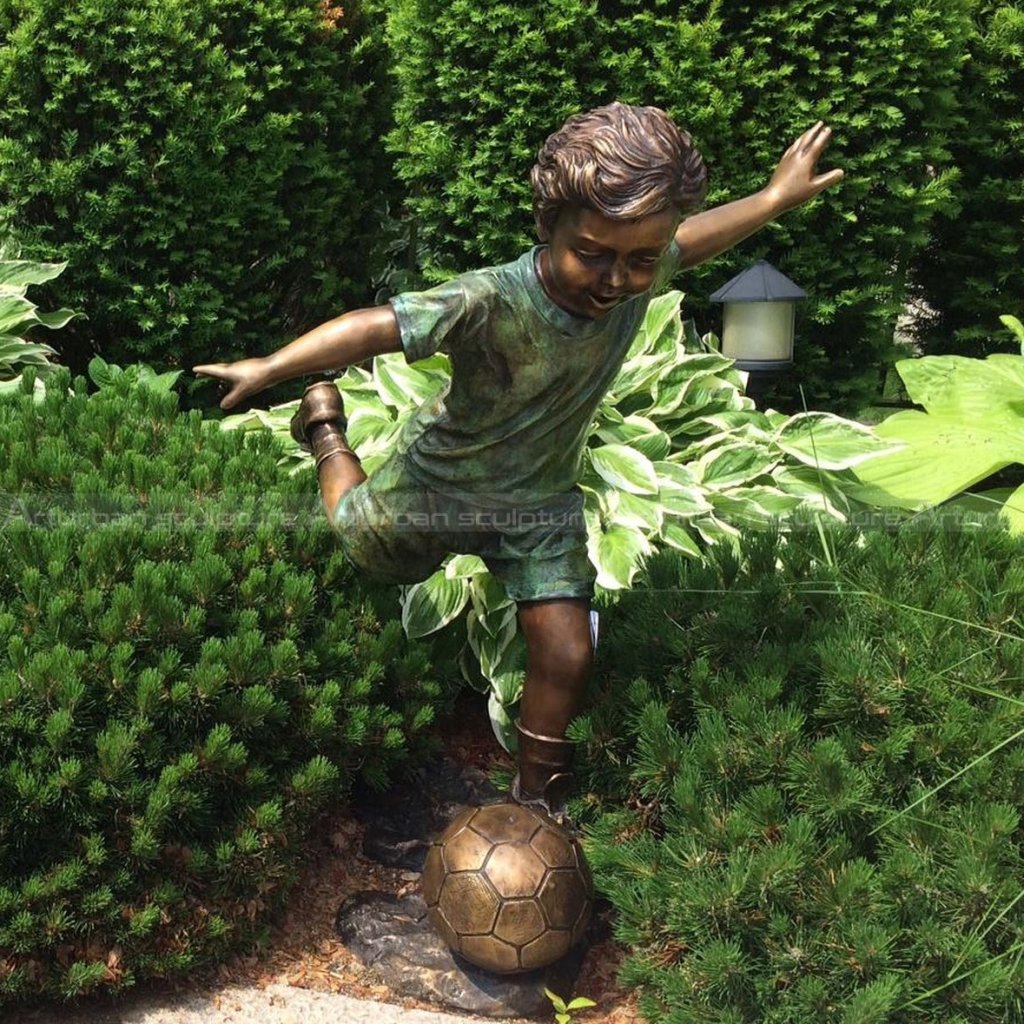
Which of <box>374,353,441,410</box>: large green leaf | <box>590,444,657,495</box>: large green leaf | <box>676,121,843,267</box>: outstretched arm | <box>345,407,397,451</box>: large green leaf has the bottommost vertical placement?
Result: <box>590,444,657,495</box>: large green leaf

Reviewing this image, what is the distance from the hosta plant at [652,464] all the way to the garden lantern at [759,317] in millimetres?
114

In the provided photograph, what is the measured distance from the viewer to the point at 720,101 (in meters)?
4.43

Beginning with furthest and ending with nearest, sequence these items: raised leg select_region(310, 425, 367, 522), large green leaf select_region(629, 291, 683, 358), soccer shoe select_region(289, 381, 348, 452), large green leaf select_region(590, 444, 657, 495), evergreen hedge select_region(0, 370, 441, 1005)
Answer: large green leaf select_region(629, 291, 683, 358), large green leaf select_region(590, 444, 657, 495), soccer shoe select_region(289, 381, 348, 452), raised leg select_region(310, 425, 367, 522), evergreen hedge select_region(0, 370, 441, 1005)

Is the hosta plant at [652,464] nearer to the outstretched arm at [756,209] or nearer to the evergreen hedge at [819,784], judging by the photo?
the evergreen hedge at [819,784]

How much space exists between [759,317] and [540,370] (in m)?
2.21

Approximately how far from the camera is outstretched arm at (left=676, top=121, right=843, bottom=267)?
261cm

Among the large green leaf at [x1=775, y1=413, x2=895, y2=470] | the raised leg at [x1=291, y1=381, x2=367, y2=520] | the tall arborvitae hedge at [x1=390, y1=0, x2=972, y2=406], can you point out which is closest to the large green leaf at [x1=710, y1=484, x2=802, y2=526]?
the large green leaf at [x1=775, y1=413, x2=895, y2=470]

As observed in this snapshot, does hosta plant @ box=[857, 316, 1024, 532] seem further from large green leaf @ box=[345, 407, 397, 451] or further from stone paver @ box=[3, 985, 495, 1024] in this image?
stone paver @ box=[3, 985, 495, 1024]

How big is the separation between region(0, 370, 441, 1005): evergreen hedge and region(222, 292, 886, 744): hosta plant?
269 mm

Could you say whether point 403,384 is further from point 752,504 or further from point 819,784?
point 819,784

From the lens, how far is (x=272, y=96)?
4.84 m

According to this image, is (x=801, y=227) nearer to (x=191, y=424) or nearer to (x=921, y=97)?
(x=921, y=97)

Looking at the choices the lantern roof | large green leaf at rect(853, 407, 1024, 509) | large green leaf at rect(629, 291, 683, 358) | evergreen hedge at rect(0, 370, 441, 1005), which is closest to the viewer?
evergreen hedge at rect(0, 370, 441, 1005)

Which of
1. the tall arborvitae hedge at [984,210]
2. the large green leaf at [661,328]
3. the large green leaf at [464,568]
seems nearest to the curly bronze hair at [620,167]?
the large green leaf at [464,568]
